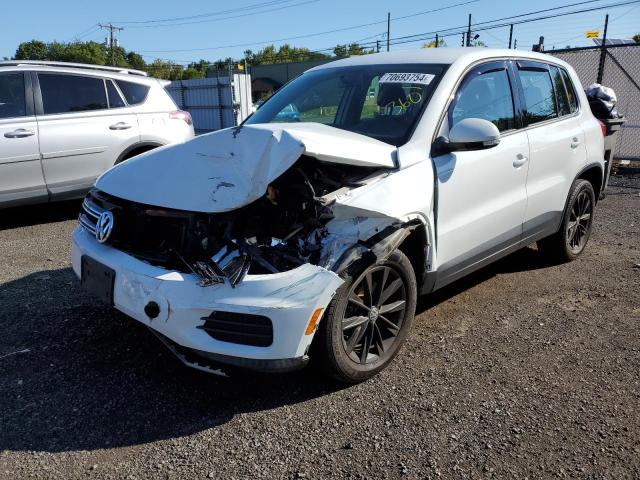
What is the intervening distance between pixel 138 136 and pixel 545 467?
5.98 metres

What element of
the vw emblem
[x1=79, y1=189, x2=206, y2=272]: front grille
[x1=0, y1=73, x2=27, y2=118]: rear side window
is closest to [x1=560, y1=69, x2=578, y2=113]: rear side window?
[x1=79, y1=189, x2=206, y2=272]: front grille

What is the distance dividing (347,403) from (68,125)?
5091mm

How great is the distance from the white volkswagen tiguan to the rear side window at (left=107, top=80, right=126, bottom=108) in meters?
3.58

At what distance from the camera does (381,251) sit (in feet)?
9.67

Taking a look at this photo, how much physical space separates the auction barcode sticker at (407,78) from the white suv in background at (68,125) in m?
4.09

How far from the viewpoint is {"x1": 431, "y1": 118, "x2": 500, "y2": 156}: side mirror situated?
10.8ft

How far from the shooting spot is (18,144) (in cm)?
605

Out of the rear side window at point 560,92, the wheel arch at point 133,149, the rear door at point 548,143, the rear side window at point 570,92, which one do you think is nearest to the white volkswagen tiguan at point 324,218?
the rear door at point 548,143

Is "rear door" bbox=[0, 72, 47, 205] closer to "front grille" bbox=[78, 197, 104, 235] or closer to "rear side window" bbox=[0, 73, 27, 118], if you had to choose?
"rear side window" bbox=[0, 73, 27, 118]

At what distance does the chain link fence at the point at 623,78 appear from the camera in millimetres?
11211

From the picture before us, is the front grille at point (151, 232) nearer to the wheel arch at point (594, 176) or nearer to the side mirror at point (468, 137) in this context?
the side mirror at point (468, 137)

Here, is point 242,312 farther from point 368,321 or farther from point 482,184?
point 482,184

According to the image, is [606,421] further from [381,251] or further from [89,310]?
[89,310]

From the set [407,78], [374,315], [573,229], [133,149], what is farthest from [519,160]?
[133,149]
